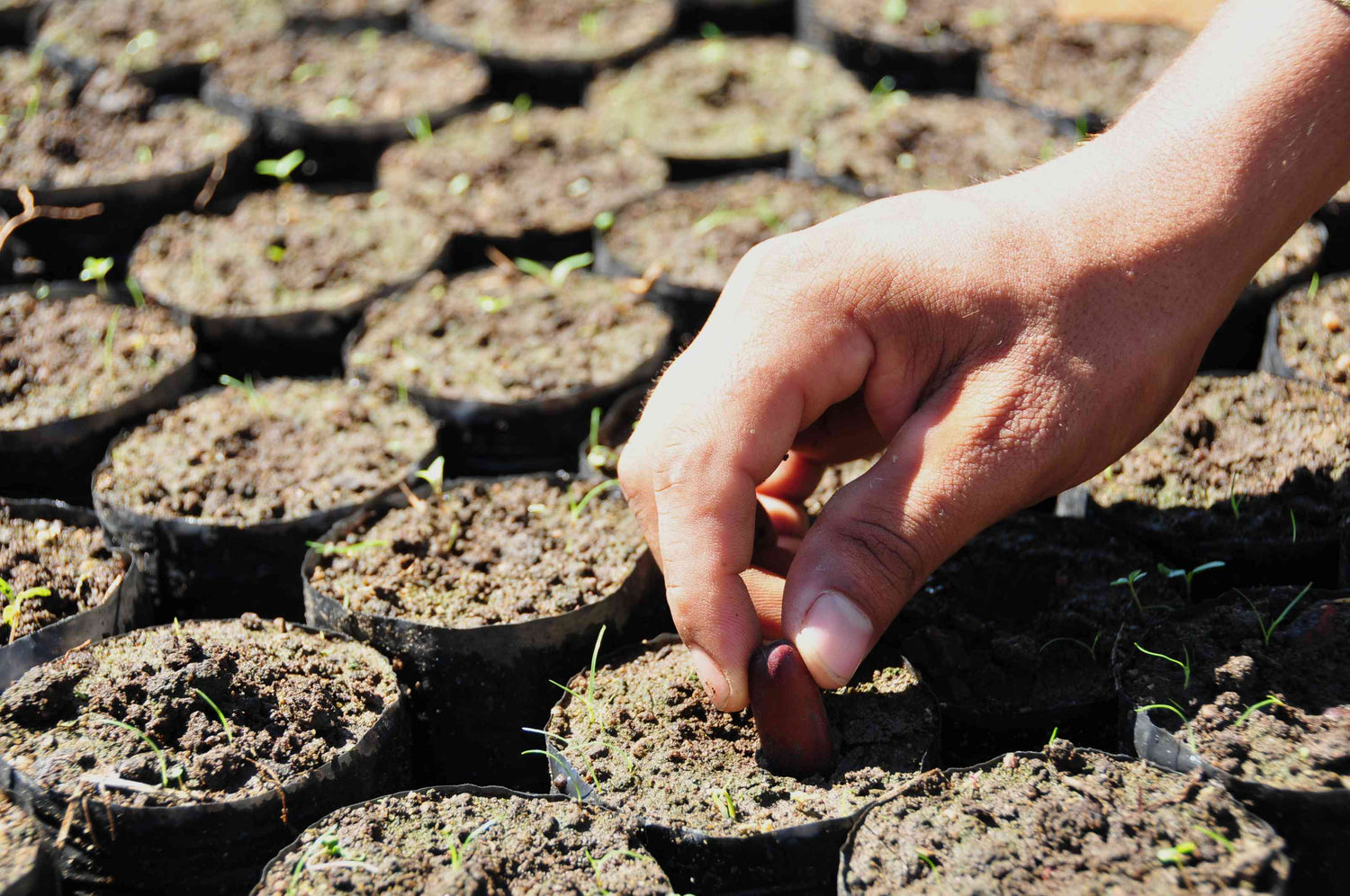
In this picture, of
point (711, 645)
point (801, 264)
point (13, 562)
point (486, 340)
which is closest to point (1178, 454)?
point (801, 264)

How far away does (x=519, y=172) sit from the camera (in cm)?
371

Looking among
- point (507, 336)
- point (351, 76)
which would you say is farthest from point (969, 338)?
point (351, 76)

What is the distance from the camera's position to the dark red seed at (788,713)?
165cm

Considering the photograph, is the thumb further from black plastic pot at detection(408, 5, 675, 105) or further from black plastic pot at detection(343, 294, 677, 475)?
black plastic pot at detection(408, 5, 675, 105)

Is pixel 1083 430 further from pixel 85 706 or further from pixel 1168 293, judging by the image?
pixel 85 706

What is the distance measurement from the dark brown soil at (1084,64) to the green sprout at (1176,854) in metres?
2.80

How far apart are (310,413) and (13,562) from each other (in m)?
0.71

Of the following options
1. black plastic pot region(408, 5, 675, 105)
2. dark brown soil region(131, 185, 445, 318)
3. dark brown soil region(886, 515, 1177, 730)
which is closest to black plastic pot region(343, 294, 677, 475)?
dark brown soil region(131, 185, 445, 318)

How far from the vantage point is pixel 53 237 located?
3529mm

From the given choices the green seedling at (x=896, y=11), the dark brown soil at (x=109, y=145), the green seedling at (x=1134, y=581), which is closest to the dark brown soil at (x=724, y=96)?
the green seedling at (x=896, y=11)

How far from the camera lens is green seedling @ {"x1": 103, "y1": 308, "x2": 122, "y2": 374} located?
2840 millimetres

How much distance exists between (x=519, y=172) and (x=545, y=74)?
818 mm

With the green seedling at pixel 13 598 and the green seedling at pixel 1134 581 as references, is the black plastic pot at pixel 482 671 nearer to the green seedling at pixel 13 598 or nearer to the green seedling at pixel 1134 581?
the green seedling at pixel 13 598

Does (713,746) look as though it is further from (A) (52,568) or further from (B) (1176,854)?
(A) (52,568)
